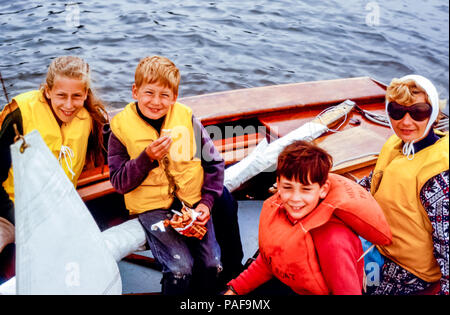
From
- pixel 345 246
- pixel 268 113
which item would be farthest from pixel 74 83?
pixel 268 113

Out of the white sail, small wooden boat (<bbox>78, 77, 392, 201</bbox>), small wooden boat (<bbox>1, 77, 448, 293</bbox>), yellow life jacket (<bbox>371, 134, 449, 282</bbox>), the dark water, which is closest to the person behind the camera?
the white sail

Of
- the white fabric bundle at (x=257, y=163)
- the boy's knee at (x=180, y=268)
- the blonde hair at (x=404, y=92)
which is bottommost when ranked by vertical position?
the boy's knee at (x=180, y=268)

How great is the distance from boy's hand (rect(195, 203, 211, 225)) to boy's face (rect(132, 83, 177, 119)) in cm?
47

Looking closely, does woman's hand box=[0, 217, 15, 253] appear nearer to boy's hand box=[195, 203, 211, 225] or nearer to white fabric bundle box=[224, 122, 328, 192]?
boy's hand box=[195, 203, 211, 225]

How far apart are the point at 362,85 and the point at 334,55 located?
9.89 feet

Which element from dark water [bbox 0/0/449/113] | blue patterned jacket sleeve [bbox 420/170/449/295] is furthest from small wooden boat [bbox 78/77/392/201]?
dark water [bbox 0/0/449/113]

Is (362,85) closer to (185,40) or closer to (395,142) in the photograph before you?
(395,142)

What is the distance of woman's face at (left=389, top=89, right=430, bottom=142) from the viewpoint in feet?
5.62

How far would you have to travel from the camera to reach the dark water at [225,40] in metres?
5.59

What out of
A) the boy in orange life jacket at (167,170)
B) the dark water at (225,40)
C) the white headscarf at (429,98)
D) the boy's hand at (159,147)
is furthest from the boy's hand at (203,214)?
the dark water at (225,40)

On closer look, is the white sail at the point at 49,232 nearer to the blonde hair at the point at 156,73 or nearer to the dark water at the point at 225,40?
the blonde hair at the point at 156,73

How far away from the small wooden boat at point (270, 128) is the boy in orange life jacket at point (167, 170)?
1.39ft

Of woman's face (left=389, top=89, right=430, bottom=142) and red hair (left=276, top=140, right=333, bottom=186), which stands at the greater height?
woman's face (left=389, top=89, right=430, bottom=142)

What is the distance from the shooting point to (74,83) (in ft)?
6.73
